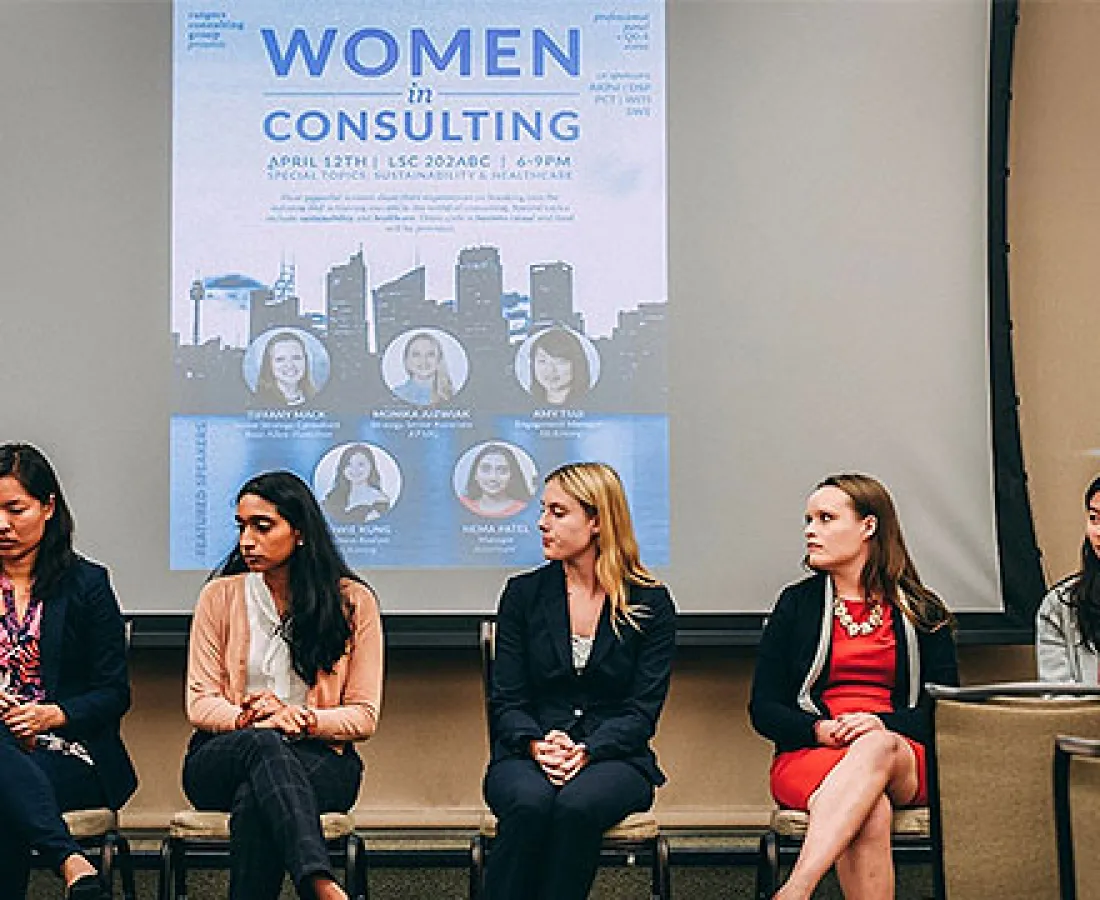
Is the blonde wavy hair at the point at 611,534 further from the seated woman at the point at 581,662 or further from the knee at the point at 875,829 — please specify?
the knee at the point at 875,829

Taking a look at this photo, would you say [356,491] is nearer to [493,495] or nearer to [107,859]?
[493,495]

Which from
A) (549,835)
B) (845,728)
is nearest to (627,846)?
(549,835)

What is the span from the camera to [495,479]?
510 centimetres

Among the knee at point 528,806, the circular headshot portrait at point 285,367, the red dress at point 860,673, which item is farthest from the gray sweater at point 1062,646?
the circular headshot portrait at point 285,367

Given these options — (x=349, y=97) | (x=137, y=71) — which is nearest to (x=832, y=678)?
(x=349, y=97)

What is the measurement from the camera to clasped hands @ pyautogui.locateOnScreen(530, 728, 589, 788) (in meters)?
4.08

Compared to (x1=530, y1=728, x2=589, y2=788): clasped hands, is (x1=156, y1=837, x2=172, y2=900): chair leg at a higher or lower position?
lower

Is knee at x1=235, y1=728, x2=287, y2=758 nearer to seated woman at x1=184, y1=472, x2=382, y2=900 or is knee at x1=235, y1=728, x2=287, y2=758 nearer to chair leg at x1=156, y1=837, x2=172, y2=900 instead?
seated woman at x1=184, y1=472, x2=382, y2=900

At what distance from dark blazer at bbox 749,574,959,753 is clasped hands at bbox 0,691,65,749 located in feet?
5.36

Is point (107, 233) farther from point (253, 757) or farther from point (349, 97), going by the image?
point (253, 757)

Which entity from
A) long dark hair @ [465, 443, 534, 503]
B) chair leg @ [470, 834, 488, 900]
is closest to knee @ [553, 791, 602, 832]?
chair leg @ [470, 834, 488, 900]

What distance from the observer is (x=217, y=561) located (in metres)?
5.04

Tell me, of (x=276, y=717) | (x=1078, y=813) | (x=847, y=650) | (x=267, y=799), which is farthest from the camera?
(x=847, y=650)

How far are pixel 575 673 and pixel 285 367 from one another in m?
1.38
